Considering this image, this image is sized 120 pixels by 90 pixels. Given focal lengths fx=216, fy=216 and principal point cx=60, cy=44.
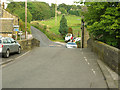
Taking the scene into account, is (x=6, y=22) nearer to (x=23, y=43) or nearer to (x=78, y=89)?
(x=23, y=43)

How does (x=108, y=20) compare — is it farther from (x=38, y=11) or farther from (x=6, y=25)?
(x=38, y=11)

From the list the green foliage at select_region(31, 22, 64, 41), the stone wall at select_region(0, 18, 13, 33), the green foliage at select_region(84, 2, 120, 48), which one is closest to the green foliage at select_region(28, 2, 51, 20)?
the green foliage at select_region(31, 22, 64, 41)

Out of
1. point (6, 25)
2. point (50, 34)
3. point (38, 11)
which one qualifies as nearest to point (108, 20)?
point (6, 25)

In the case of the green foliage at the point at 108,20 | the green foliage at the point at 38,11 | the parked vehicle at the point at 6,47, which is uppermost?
the green foliage at the point at 38,11

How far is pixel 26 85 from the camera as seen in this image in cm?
828

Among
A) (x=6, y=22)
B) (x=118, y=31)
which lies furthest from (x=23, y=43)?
(x=6, y=22)

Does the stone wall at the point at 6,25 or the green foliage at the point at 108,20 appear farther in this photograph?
the stone wall at the point at 6,25

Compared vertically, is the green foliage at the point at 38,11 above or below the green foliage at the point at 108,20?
above

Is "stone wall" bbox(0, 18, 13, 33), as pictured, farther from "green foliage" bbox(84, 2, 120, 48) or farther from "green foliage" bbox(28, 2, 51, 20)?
"green foliage" bbox(28, 2, 51, 20)

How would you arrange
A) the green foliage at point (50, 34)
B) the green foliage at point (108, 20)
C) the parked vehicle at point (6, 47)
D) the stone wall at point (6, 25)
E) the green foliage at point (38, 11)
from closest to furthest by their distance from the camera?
the parked vehicle at point (6, 47) → the green foliage at point (108, 20) → the stone wall at point (6, 25) → the green foliage at point (50, 34) → the green foliage at point (38, 11)

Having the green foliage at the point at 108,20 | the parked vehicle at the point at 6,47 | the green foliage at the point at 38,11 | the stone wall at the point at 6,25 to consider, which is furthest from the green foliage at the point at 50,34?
the parked vehicle at the point at 6,47

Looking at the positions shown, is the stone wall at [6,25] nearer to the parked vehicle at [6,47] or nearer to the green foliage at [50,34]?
the green foliage at [50,34]

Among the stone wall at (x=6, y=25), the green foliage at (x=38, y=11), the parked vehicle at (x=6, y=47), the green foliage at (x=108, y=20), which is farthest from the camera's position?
the green foliage at (x=38, y=11)

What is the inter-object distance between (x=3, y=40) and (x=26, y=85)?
9.82 meters
